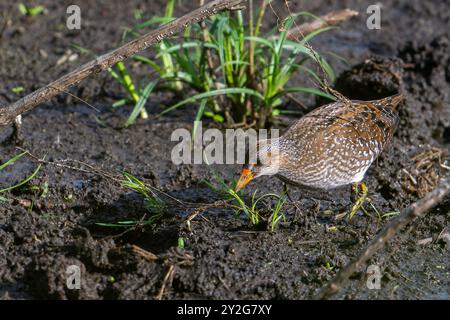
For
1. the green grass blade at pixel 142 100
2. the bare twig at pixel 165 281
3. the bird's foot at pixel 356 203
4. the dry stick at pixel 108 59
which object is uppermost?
the dry stick at pixel 108 59

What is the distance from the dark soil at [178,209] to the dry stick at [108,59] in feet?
2.50

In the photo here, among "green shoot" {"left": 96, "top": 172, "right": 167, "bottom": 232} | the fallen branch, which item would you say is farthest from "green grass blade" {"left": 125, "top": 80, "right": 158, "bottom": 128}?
the fallen branch

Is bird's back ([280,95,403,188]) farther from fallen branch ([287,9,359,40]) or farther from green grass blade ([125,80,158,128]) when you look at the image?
fallen branch ([287,9,359,40])

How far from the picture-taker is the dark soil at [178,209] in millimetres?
5352

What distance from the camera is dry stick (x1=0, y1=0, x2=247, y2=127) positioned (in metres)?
5.70

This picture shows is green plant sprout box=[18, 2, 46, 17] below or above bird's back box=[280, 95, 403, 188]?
above

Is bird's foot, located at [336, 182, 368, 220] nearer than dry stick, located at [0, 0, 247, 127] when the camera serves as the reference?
No

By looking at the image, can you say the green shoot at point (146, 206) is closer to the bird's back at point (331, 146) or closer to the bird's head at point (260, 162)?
the bird's head at point (260, 162)

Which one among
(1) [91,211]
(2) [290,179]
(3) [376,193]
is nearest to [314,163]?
(2) [290,179]

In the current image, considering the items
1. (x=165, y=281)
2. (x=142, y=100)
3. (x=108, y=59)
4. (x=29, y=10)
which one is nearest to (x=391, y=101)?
(x=142, y=100)

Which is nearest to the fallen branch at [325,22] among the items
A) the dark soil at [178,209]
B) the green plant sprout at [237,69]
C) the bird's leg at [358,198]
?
the green plant sprout at [237,69]

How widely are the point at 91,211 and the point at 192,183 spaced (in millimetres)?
1040
